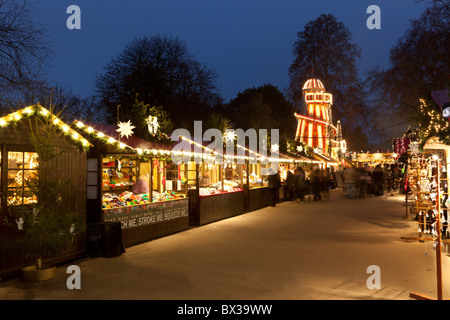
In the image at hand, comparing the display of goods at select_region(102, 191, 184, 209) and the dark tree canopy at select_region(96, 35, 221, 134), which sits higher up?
the dark tree canopy at select_region(96, 35, 221, 134)

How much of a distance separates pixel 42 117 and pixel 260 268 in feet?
15.0

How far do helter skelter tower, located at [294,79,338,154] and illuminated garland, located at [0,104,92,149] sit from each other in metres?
32.2

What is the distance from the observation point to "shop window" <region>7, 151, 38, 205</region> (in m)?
6.45

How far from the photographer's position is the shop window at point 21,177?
21.2 feet

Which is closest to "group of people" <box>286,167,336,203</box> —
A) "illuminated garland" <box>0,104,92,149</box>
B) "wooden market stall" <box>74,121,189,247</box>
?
"wooden market stall" <box>74,121,189,247</box>

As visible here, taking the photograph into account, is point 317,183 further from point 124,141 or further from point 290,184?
point 124,141

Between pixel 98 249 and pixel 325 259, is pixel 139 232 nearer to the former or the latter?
pixel 98 249

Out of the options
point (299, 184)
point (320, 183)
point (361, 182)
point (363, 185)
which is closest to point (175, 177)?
point (299, 184)

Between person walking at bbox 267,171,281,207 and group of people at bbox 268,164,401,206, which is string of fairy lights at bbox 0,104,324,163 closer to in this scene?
person walking at bbox 267,171,281,207
